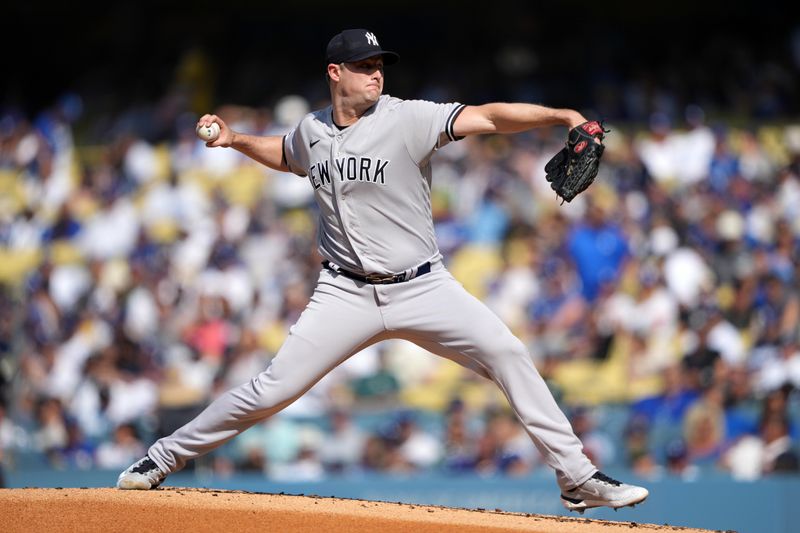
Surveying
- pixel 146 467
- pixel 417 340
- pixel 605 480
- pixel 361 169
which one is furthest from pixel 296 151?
pixel 605 480

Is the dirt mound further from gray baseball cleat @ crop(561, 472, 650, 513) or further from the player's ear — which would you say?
the player's ear

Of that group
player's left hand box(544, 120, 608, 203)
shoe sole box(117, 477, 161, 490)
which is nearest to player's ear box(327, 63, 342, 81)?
player's left hand box(544, 120, 608, 203)

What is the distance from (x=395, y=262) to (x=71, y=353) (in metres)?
7.34

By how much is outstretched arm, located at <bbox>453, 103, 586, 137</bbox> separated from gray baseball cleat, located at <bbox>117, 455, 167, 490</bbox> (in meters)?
1.98

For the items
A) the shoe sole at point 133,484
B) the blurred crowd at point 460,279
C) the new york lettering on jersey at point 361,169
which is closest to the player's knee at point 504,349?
the new york lettering on jersey at point 361,169

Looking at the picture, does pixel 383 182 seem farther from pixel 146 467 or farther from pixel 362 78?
pixel 146 467

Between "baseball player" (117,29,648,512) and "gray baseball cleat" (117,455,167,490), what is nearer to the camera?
"baseball player" (117,29,648,512)

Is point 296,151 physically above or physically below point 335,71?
below

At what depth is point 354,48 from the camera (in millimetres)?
4922

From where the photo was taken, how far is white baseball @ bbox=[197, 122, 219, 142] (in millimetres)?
5125

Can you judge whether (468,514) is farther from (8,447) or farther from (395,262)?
(8,447)

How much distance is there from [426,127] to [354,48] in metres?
0.45

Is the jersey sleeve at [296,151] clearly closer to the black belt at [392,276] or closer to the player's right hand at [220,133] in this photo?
the player's right hand at [220,133]

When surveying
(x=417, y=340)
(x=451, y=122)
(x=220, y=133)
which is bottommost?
(x=417, y=340)
